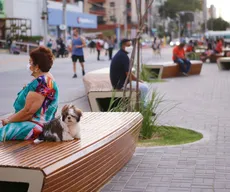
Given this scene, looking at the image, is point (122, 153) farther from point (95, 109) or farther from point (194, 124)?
point (95, 109)

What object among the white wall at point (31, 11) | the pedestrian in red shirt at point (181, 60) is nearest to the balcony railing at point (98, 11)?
the white wall at point (31, 11)

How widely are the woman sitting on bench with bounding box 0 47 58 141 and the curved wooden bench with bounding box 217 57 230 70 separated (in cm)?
2119

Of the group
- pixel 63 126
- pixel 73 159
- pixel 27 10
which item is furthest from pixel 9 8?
pixel 73 159

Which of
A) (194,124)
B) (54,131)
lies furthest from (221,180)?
(194,124)

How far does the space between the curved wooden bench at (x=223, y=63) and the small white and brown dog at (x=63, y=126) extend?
2134cm

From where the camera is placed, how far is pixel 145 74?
1783cm

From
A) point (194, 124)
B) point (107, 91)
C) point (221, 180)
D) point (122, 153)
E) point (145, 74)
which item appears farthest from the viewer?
point (145, 74)

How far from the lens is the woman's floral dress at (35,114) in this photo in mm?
5770

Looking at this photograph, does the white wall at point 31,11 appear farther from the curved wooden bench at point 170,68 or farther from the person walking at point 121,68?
the person walking at point 121,68

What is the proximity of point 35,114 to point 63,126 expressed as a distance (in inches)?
13.8

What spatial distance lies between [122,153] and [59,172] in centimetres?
197

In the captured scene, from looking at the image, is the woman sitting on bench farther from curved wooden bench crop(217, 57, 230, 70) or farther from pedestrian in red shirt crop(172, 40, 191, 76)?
curved wooden bench crop(217, 57, 230, 70)

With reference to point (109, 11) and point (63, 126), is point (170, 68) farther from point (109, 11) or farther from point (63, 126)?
point (109, 11)

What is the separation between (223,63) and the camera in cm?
2697
